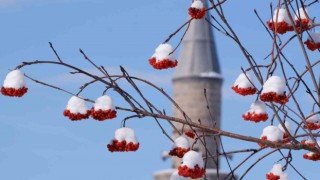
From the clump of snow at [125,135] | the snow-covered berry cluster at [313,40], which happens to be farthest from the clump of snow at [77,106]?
the snow-covered berry cluster at [313,40]

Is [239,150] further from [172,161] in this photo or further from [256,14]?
[172,161]

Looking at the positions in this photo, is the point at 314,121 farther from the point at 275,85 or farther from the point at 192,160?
the point at 192,160

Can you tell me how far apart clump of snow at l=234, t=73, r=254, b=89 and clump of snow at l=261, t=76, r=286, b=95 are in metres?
0.43

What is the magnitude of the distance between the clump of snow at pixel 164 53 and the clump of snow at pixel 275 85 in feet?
2.85

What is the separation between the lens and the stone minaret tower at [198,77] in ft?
193

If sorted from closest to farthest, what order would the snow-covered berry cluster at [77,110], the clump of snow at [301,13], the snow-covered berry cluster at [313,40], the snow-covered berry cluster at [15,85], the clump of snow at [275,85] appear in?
the clump of snow at [275,85]
the snow-covered berry cluster at [77,110]
the snow-covered berry cluster at [15,85]
the clump of snow at [301,13]
the snow-covered berry cluster at [313,40]

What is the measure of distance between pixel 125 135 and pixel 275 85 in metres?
1.03

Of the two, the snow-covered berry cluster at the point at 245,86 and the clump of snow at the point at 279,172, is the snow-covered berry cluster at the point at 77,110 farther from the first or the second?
the clump of snow at the point at 279,172

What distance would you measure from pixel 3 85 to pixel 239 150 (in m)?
1.62

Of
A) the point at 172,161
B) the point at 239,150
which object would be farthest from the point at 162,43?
the point at 172,161

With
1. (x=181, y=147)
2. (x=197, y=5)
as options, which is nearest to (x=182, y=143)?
(x=181, y=147)

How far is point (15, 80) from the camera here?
20.3 ft

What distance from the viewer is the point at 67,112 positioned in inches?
241

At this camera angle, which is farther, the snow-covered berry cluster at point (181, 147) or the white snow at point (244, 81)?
the white snow at point (244, 81)
